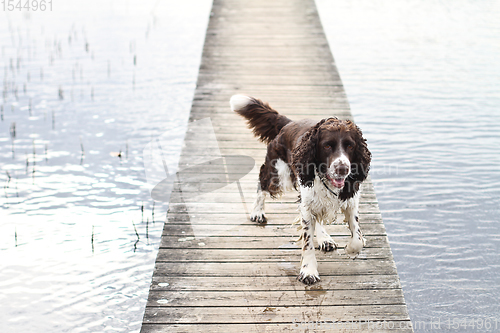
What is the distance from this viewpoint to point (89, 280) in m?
4.23

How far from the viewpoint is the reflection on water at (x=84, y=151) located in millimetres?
4082

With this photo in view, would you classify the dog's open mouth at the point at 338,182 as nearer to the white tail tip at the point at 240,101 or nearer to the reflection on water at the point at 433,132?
the white tail tip at the point at 240,101

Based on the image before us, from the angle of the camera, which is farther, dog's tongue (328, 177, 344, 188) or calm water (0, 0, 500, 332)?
calm water (0, 0, 500, 332)

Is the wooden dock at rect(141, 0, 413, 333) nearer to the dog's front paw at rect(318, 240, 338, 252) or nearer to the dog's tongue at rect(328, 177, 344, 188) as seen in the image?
the dog's front paw at rect(318, 240, 338, 252)

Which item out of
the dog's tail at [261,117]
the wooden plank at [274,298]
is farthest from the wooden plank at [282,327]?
the dog's tail at [261,117]

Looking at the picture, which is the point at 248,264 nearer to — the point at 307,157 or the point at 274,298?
the point at 274,298

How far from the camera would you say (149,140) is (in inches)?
268

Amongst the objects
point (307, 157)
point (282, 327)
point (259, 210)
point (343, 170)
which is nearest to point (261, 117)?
point (259, 210)

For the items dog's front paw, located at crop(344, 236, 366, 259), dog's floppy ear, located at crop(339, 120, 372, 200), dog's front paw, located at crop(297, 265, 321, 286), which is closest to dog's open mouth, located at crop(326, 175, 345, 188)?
dog's floppy ear, located at crop(339, 120, 372, 200)

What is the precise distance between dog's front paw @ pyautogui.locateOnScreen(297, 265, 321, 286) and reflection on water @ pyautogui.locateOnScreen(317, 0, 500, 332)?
1.02 metres

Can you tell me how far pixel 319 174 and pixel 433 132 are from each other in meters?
4.23

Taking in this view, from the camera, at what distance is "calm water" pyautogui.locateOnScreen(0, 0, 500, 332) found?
423 centimetres

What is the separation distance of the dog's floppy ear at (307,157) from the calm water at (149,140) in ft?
5.01

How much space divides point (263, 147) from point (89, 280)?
7.26ft
